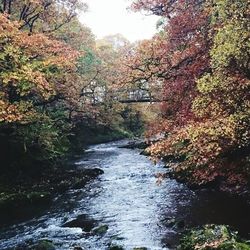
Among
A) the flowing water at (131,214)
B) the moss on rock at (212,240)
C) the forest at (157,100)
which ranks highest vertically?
the forest at (157,100)

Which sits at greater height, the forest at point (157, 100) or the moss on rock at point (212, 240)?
the forest at point (157, 100)

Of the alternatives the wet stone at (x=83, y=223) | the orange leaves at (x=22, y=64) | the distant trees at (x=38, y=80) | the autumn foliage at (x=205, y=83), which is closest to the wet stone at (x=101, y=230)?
the wet stone at (x=83, y=223)

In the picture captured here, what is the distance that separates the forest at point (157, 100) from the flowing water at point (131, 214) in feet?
1.15

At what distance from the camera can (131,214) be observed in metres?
18.8

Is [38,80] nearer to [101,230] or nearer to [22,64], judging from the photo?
[22,64]

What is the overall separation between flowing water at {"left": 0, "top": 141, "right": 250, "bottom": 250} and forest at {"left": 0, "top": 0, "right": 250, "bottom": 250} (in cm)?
35

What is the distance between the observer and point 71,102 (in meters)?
29.0

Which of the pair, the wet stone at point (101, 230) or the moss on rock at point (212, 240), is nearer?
the moss on rock at point (212, 240)

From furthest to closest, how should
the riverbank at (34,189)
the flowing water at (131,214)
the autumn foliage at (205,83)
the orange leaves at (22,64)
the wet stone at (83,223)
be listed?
the orange leaves at (22,64) → the riverbank at (34,189) → the wet stone at (83,223) → the flowing water at (131,214) → the autumn foliage at (205,83)

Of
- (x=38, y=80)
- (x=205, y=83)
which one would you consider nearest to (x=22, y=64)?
(x=38, y=80)

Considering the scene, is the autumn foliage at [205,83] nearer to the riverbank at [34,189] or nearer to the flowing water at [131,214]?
the flowing water at [131,214]

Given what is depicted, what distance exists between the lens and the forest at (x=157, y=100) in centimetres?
1373

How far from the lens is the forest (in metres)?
13.7

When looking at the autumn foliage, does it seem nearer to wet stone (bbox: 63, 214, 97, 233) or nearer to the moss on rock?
the moss on rock
